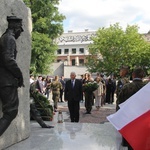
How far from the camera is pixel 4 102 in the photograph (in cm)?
480

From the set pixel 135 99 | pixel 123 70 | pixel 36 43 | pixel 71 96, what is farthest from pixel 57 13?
pixel 135 99

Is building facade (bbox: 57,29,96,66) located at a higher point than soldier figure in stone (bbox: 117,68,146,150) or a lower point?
higher

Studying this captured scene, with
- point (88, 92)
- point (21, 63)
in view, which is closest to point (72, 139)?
point (21, 63)

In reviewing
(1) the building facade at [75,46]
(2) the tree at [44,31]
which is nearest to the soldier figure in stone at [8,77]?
(2) the tree at [44,31]

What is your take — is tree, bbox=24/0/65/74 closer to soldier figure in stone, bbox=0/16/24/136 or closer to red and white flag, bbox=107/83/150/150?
soldier figure in stone, bbox=0/16/24/136

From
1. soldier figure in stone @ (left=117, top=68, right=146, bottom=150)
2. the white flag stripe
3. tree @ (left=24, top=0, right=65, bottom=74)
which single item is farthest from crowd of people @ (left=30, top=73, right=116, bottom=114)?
tree @ (left=24, top=0, right=65, bottom=74)

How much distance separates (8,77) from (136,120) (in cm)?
245

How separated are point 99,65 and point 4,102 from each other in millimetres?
47740

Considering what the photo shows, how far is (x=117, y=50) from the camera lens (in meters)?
51.3

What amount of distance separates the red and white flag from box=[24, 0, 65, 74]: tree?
3058cm

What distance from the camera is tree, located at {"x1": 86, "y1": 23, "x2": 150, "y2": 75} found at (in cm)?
5047

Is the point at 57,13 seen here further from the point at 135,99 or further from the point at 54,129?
the point at 135,99

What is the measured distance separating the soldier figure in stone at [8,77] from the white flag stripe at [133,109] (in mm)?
2076

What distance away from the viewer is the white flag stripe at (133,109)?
3068 millimetres
